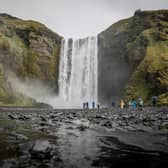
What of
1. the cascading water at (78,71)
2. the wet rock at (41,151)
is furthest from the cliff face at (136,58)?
the wet rock at (41,151)

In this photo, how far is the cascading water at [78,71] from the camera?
152ft

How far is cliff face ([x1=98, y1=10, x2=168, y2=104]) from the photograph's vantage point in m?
37.5

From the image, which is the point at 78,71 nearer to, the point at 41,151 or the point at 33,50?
the point at 33,50

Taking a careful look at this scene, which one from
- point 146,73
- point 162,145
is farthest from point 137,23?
point 162,145

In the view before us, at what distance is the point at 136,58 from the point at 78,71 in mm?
13101

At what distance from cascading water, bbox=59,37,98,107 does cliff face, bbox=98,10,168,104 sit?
1.99 m

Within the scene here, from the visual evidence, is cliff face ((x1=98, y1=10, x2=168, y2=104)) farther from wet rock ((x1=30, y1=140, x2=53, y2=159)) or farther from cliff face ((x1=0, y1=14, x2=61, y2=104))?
→ wet rock ((x1=30, y1=140, x2=53, y2=159))

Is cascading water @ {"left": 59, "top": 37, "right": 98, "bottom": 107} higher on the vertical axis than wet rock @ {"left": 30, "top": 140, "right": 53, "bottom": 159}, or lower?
higher

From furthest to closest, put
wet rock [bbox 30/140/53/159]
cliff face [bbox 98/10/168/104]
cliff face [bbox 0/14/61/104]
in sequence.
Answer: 1. cliff face [bbox 0/14/61/104]
2. cliff face [bbox 98/10/168/104]
3. wet rock [bbox 30/140/53/159]

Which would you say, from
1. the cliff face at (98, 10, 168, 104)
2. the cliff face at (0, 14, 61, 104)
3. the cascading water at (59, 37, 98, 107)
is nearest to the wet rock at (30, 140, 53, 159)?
the cliff face at (98, 10, 168, 104)

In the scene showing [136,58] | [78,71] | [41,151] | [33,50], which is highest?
[33,50]

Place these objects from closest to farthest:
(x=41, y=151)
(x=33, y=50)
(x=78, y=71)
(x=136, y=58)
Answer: (x=41, y=151)
(x=136, y=58)
(x=78, y=71)
(x=33, y=50)

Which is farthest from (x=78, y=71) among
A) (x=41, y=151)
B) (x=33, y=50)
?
(x=41, y=151)

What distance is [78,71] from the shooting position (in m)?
48.8
